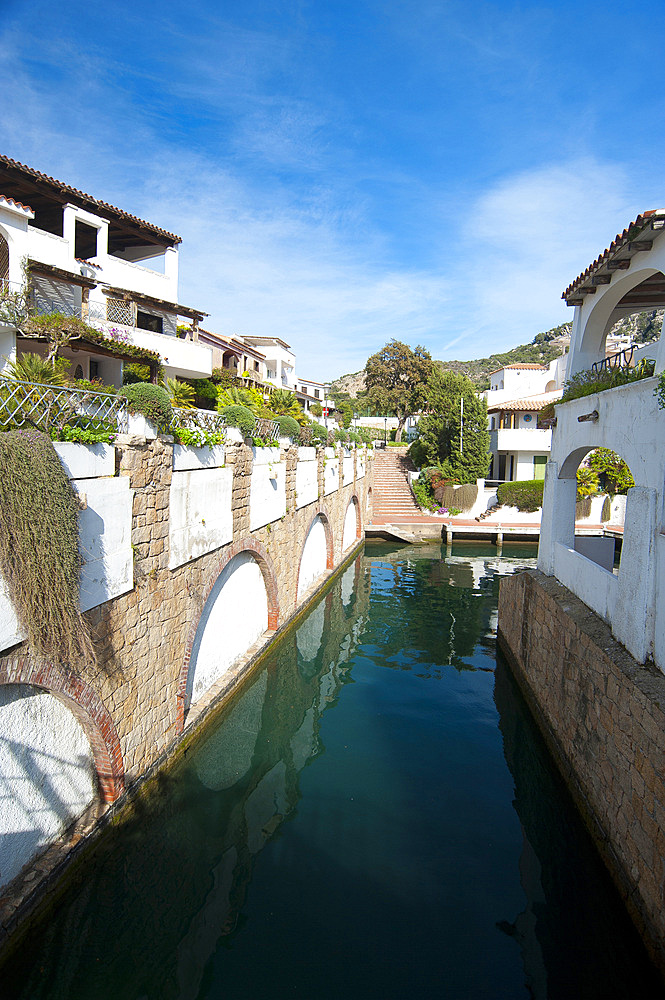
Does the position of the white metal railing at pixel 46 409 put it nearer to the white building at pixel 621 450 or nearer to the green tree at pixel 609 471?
the white building at pixel 621 450

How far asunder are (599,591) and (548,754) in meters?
3.24

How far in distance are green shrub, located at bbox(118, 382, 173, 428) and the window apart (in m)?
16.9

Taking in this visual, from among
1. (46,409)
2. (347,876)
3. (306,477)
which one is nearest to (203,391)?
(306,477)

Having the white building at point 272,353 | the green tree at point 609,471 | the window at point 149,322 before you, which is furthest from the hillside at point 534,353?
the window at point 149,322

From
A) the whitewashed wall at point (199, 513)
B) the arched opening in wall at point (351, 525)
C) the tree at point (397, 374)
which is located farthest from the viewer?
the tree at point (397, 374)

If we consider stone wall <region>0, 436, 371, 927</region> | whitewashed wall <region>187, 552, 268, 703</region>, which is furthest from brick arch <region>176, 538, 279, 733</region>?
whitewashed wall <region>187, 552, 268, 703</region>

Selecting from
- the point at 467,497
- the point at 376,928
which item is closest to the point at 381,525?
the point at 467,497

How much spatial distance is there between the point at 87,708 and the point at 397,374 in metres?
57.8

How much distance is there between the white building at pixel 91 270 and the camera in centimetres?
1712

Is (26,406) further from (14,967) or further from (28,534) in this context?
(14,967)

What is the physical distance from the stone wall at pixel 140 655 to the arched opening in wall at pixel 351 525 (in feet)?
49.6

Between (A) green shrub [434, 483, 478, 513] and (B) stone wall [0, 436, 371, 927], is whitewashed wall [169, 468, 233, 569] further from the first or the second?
(A) green shrub [434, 483, 478, 513]

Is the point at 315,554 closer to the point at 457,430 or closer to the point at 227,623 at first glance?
the point at 227,623

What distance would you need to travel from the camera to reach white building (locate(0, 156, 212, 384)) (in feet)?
56.2
